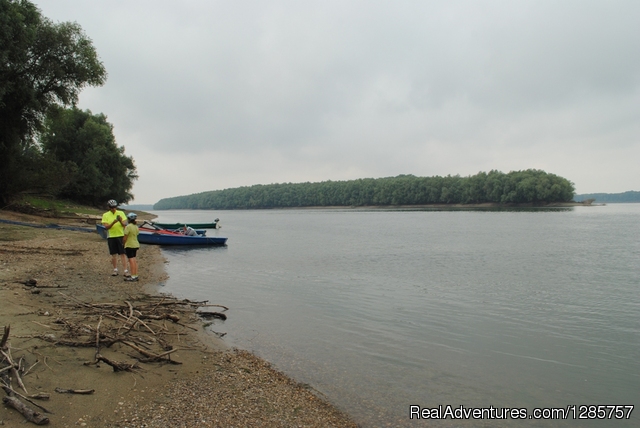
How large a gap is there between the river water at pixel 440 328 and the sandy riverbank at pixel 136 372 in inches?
33.8

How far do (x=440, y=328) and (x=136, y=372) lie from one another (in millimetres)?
7225

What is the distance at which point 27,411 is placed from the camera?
422 cm

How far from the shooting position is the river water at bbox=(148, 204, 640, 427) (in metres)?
6.96

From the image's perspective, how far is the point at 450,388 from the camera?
7.14 metres

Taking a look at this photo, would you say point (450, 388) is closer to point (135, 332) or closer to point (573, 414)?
point (573, 414)

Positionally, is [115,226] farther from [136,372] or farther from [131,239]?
[136,372]

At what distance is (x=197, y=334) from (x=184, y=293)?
18.6ft

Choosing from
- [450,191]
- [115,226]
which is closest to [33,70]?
[115,226]

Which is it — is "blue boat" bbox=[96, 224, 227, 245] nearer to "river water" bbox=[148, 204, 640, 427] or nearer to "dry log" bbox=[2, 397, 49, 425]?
"river water" bbox=[148, 204, 640, 427]

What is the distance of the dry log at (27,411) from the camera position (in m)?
4.20

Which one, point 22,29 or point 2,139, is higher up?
point 22,29

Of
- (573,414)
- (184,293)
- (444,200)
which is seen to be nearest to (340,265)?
(184,293)

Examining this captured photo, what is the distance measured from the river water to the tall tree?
13889 millimetres

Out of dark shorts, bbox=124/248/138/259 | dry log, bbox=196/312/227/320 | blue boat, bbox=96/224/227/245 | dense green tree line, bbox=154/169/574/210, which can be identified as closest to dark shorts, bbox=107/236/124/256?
dark shorts, bbox=124/248/138/259
